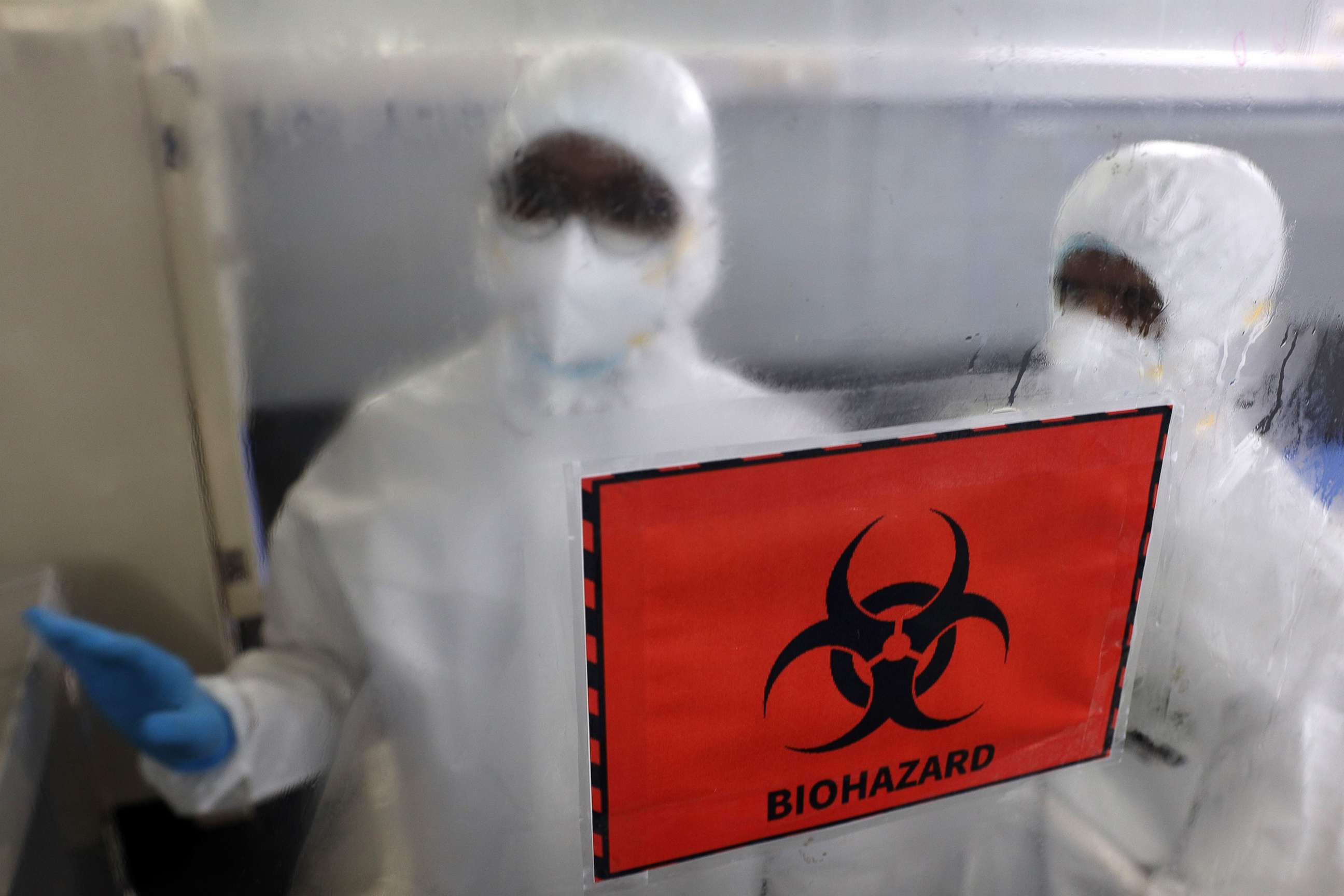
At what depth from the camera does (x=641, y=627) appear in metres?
0.52

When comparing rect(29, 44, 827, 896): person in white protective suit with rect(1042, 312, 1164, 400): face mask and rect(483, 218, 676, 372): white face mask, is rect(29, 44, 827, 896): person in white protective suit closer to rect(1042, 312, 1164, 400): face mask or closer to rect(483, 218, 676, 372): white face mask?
rect(483, 218, 676, 372): white face mask

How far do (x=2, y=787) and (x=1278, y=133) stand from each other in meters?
0.90

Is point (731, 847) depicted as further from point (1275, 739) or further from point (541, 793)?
point (1275, 739)

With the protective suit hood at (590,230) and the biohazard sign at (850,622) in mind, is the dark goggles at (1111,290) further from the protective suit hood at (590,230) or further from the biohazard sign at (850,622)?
the protective suit hood at (590,230)

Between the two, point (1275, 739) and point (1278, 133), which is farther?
point (1275, 739)

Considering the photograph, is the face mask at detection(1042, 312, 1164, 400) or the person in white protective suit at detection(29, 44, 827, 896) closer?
the person in white protective suit at detection(29, 44, 827, 896)

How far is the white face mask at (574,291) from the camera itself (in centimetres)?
45

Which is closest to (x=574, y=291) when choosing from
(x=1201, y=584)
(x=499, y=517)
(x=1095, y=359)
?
(x=499, y=517)

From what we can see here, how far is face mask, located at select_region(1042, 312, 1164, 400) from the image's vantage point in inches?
22.9

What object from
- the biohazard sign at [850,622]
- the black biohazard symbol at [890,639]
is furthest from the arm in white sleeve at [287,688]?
the black biohazard symbol at [890,639]

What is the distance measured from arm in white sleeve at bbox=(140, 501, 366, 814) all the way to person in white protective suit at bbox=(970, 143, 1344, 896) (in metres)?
0.50

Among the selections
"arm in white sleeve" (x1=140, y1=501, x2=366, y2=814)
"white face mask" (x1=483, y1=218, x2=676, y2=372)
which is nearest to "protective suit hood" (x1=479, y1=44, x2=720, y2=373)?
"white face mask" (x1=483, y1=218, x2=676, y2=372)

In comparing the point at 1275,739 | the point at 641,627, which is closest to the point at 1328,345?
the point at 1275,739

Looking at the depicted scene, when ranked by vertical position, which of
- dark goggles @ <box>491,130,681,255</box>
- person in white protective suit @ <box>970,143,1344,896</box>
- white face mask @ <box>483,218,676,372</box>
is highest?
dark goggles @ <box>491,130,681,255</box>
